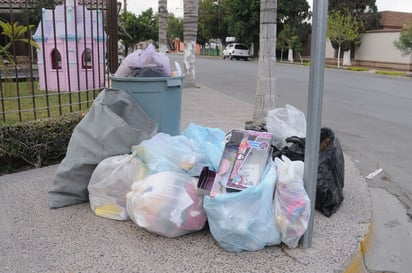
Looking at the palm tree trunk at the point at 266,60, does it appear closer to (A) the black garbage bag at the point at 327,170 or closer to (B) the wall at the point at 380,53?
(A) the black garbage bag at the point at 327,170

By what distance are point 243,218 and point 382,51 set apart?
1299 inches

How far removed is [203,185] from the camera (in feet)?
10.9

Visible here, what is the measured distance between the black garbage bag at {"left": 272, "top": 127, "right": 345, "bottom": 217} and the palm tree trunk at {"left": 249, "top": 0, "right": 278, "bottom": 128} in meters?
2.43

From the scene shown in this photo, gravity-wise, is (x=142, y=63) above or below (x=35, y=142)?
above

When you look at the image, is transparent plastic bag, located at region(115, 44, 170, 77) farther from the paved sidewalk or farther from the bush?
the paved sidewalk

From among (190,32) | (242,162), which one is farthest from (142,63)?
(190,32)

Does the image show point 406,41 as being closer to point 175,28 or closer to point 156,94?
point 156,94

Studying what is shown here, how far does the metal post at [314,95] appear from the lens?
9.47 ft

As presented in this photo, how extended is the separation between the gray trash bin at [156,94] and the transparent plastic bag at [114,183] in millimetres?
765

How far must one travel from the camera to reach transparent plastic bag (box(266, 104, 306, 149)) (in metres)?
4.47

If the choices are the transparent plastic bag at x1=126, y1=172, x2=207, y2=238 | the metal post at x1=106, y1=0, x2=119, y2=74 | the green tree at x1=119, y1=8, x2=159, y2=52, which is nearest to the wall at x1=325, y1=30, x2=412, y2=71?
the green tree at x1=119, y1=8, x2=159, y2=52

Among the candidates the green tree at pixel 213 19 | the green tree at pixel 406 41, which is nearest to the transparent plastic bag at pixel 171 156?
the green tree at pixel 406 41

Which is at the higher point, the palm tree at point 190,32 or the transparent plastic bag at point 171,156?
the palm tree at point 190,32

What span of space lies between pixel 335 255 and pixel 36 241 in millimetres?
2186
